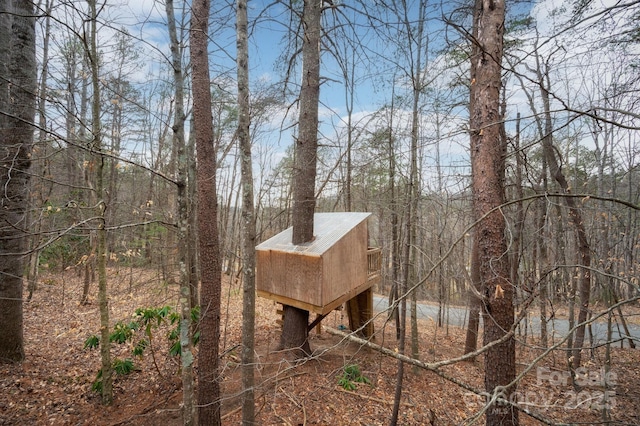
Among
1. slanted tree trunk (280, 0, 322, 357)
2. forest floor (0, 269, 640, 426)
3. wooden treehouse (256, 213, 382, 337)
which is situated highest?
slanted tree trunk (280, 0, 322, 357)

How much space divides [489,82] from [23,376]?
7.24m

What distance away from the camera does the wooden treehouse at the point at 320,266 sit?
4.42 meters

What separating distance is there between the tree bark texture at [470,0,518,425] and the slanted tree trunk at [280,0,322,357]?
9.25 ft

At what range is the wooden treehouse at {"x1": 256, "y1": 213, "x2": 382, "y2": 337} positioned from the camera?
4418mm

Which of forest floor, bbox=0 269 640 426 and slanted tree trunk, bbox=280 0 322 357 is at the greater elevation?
slanted tree trunk, bbox=280 0 322 357

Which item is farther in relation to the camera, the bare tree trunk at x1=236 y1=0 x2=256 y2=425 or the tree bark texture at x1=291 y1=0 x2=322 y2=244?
the tree bark texture at x1=291 y1=0 x2=322 y2=244

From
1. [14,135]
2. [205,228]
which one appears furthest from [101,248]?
[14,135]

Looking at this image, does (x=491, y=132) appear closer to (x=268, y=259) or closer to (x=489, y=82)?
(x=489, y=82)

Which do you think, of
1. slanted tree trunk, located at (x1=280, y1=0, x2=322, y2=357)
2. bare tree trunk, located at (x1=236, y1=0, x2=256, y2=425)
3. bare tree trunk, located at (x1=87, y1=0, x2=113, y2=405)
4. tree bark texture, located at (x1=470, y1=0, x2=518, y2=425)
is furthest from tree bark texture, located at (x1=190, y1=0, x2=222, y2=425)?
tree bark texture, located at (x1=470, y1=0, x2=518, y2=425)

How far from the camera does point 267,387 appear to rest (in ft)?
14.2

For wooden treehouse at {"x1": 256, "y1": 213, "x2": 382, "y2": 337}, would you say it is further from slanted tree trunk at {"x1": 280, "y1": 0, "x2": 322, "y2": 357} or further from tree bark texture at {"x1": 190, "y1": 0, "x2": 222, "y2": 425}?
tree bark texture at {"x1": 190, "y1": 0, "x2": 222, "y2": 425}

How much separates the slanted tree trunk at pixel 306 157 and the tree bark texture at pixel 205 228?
1596 millimetres

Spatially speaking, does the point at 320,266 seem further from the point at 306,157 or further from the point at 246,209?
the point at 306,157

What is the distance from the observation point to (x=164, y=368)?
16.6 ft
